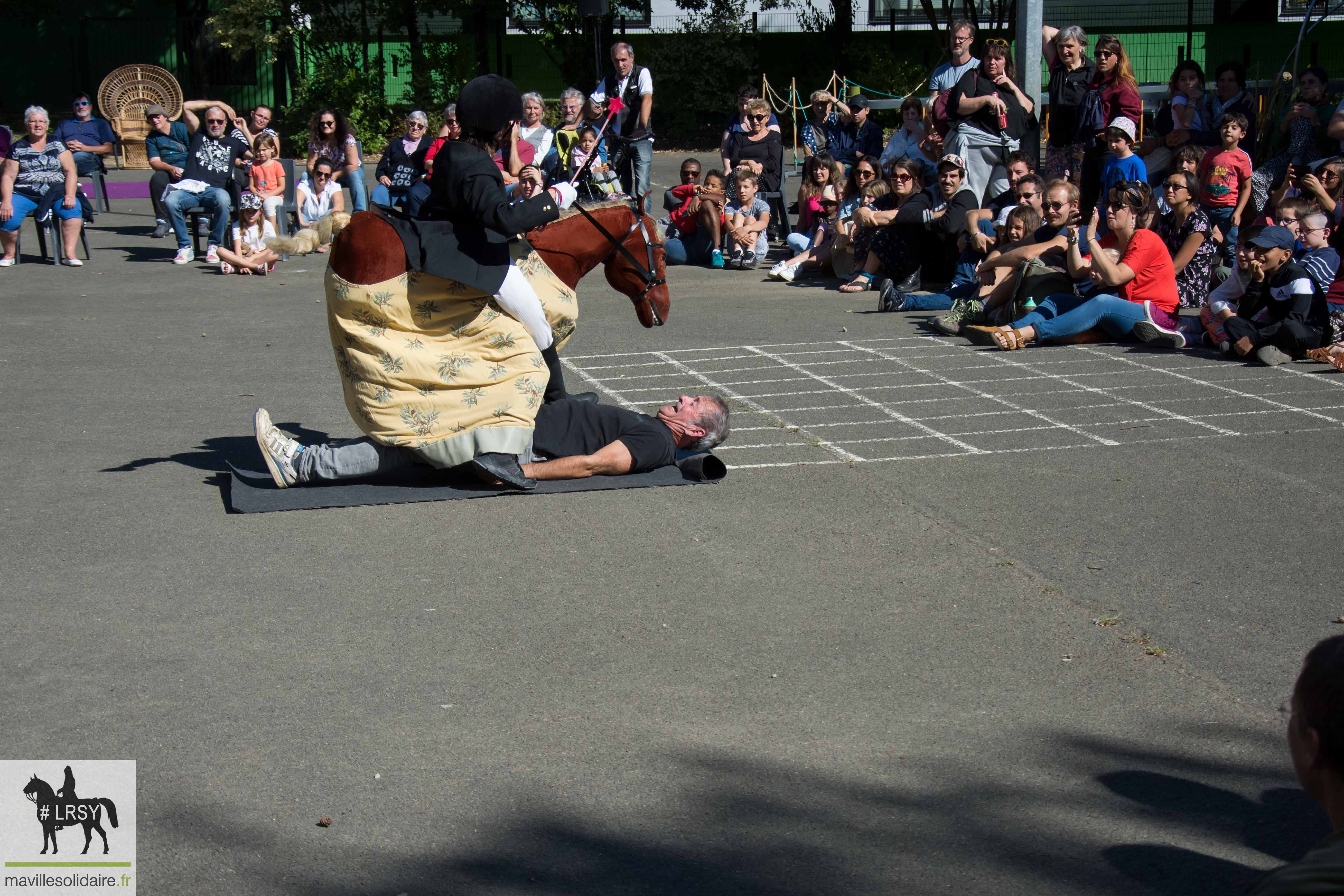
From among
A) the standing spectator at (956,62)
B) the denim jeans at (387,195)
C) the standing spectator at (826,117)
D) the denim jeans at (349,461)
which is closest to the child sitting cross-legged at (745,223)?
the standing spectator at (826,117)

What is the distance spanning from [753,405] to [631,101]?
336 inches

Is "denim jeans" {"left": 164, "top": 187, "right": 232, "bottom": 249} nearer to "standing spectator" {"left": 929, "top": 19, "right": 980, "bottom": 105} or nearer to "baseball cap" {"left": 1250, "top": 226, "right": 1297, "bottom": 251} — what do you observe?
"standing spectator" {"left": 929, "top": 19, "right": 980, "bottom": 105}

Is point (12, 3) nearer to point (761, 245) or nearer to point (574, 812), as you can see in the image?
point (761, 245)

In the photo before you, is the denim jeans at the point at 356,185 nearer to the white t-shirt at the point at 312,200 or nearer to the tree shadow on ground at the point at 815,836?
the white t-shirt at the point at 312,200

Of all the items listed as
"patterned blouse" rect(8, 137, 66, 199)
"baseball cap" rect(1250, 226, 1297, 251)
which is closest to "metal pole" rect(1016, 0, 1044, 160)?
"baseball cap" rect(1250, 226, 1297, 251)

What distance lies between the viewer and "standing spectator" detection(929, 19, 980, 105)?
13320 millimetres

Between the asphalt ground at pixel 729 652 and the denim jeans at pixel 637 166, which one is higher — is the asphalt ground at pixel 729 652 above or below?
below

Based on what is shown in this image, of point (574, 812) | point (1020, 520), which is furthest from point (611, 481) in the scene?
point (574, 812)

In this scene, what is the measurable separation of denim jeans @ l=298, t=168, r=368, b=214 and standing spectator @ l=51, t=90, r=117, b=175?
3.51 metres

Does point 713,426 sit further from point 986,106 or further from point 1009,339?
point 986,106

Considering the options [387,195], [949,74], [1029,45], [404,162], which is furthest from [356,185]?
[1029,45]

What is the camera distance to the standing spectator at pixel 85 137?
1845cm

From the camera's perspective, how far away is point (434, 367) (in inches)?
252

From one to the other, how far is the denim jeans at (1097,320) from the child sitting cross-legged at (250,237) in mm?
8479
